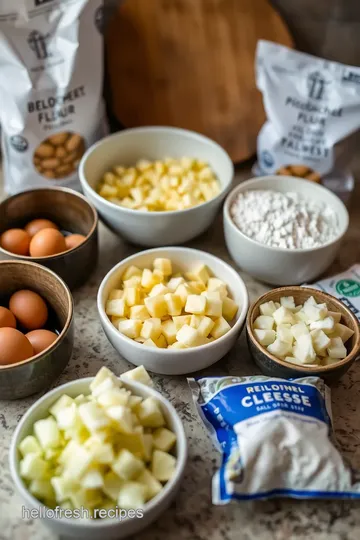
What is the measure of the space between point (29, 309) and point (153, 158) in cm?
59

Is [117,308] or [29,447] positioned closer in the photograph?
[29,447]

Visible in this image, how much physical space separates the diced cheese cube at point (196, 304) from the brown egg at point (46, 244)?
30 cm

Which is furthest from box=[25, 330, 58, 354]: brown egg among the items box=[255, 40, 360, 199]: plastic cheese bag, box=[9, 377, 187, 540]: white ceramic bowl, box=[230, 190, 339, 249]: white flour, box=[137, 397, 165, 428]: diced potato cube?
box=[255, 40, 360, 199]: plastic cheese bag

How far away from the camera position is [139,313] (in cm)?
108

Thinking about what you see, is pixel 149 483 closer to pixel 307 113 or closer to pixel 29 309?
Result: pixel 29 309

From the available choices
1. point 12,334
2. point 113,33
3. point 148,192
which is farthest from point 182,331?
point 113,33

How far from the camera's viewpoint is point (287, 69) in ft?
4.51

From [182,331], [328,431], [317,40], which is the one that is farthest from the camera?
[317,40]

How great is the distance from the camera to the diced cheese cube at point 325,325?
1.03 m

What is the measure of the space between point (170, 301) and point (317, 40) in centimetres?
86

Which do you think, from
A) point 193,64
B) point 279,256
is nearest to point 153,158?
point 193,64

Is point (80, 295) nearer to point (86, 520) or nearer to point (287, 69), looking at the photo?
point (86, 520)

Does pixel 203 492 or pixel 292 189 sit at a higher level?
pixel 292 189

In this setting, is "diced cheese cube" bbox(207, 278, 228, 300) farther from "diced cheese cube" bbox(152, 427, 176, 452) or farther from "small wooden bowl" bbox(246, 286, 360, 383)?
"diced cheese cube" bbox(152, 427, 176, 452)
